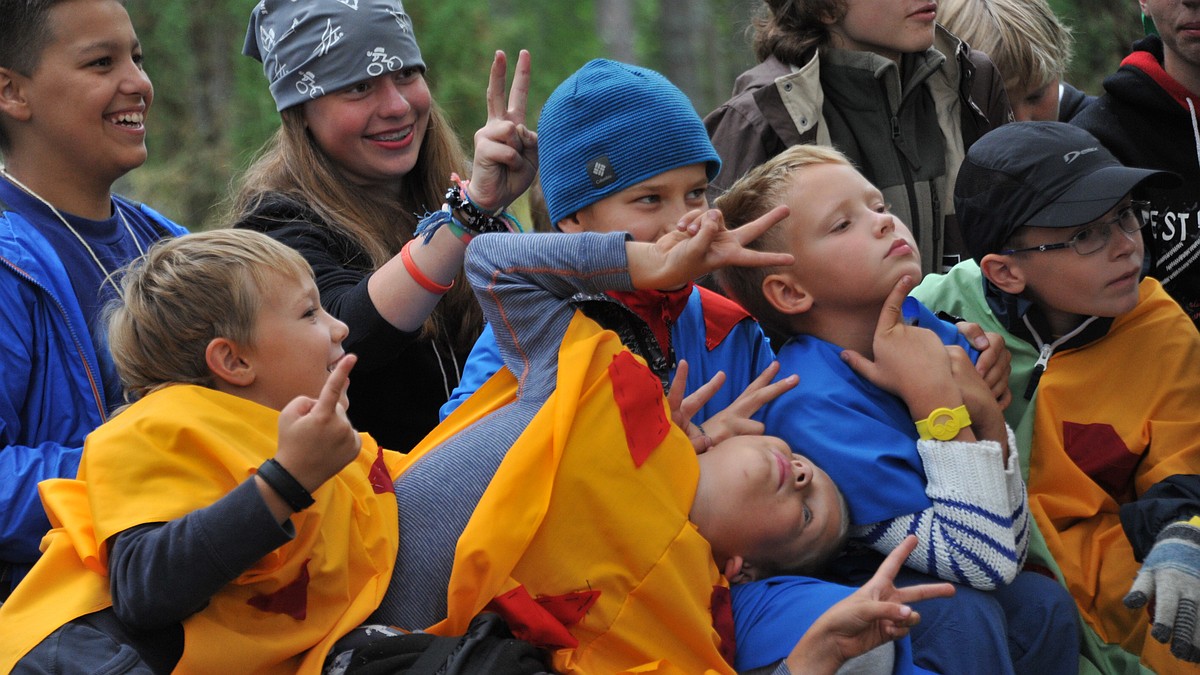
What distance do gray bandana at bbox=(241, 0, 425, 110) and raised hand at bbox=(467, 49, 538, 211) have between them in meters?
0.59

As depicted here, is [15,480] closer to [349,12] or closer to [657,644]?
[657,644]

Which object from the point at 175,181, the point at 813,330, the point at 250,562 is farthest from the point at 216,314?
the point at 175,181

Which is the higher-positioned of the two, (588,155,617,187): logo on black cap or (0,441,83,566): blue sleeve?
(588,155,617,187): logo on black cap

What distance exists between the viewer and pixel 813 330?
2889 mm

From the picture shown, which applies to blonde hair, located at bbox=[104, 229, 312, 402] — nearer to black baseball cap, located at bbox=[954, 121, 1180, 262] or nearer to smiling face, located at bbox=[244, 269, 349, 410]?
smiling face, located at bbox=[244, 269, 349, 410]

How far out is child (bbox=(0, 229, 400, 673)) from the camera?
2.13 metres

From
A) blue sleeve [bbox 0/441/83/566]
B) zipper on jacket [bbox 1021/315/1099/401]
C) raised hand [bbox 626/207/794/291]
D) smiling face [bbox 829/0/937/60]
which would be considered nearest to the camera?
raised hand [bbox 626/207/794/291]

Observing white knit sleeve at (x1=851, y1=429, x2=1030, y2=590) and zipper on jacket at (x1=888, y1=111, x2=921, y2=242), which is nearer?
white knit sleeve at (x1=851, y1=429, x2=1030, y2=590)

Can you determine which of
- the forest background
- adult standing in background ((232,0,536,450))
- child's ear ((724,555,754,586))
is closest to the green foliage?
the forest background

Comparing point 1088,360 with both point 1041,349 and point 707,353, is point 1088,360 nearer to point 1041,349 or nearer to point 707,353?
point 1041,349

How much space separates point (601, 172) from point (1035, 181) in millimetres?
1075

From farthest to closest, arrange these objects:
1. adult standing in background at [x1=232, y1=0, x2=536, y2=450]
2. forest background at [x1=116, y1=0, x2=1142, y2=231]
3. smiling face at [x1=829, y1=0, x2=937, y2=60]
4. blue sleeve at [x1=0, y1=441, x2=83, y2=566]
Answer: forest background at [x1=116, y1=0, x2=1142, y2=231]
smiling face at [x1=829, y1=0, x2=937, y2=60]
adult standing in background at [x1=232, y1=0, x2=536, y2=450]
blue sleeve at [x1=0, y1=441, x2=83, y2=566]

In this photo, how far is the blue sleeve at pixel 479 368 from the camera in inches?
112

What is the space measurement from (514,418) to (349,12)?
1451 millimetres
